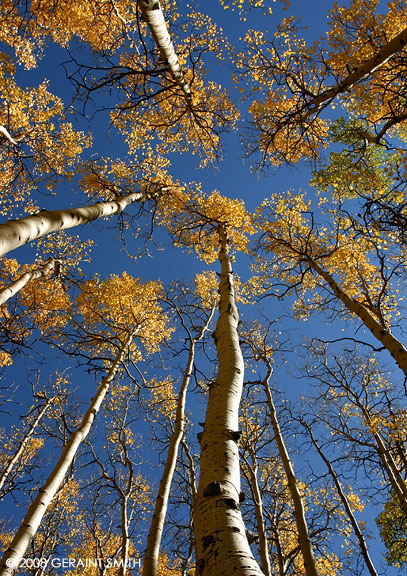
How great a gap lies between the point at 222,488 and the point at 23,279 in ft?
22.8

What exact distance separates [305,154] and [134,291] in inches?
289

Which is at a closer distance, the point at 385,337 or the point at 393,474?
the point at 385,337

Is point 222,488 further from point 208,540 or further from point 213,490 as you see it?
point 208,540

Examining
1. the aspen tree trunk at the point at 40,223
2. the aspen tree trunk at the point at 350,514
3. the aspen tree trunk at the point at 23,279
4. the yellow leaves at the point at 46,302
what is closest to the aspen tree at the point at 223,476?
the aspen tree trunk at the point at 40,223

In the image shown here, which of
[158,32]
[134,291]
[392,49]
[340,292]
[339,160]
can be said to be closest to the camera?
[392,49]

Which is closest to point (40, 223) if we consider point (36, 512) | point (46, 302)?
point (36, 512)

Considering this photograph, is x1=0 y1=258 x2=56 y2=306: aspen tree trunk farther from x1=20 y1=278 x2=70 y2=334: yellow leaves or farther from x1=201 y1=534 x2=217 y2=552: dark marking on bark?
x1=201 y1=534 x2=217 y2=552: dark marking on bark

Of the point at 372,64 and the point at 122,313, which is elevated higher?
the point at 122,313

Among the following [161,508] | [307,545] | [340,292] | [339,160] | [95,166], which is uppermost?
[95,166]

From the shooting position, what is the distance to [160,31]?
4.27m

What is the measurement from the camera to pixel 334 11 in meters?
7.82

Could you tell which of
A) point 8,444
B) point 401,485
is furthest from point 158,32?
point 8,444

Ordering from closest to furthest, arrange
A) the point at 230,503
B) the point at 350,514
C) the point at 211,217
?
the point at 230,503 < the point at 350,514 < the point at 211,217

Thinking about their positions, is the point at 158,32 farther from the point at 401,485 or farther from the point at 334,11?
the point at 401,485
